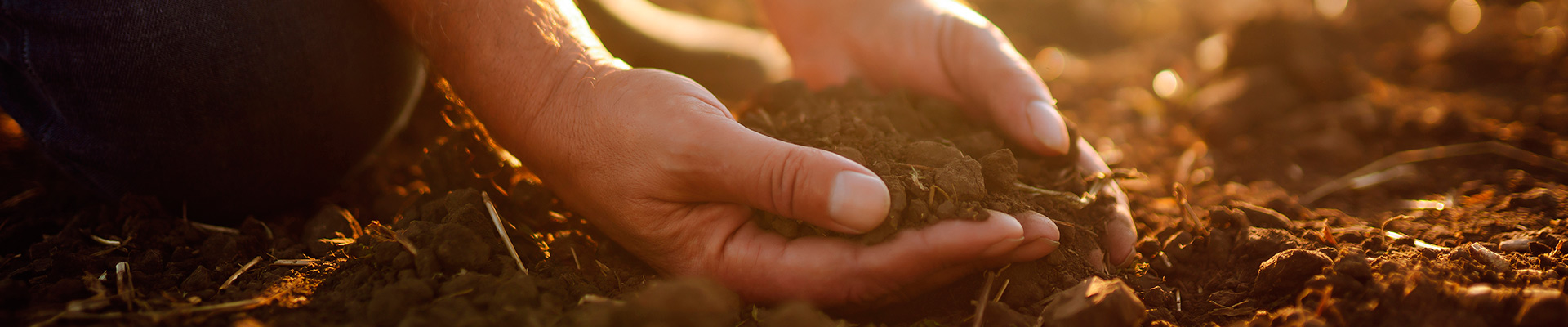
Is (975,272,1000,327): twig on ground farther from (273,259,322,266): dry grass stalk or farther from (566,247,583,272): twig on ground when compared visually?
(273,259,322,266): dry grass stalk

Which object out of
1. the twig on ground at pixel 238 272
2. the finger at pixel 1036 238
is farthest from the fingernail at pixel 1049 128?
the twig on ground at pixel 238 272

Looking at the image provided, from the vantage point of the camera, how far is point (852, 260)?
1.44m

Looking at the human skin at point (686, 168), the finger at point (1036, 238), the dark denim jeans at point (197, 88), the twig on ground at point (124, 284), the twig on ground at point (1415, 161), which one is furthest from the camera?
the twig on ground at point (1415, 161)

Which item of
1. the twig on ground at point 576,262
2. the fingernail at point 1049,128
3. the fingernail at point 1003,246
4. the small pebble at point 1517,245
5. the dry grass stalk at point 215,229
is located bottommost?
the dry grass stalk at point 215,229

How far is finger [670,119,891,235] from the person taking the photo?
1.34 meters

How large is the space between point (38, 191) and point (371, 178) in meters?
0.85

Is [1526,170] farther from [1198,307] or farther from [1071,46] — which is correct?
A: [1071,46]

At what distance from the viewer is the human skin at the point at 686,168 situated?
1.39 m

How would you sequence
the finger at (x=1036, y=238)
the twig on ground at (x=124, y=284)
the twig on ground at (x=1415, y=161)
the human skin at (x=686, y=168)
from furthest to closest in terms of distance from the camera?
1. the twig on ground at (x=1415, y=161)
2. the finger at (x=1036, y=238)
3. the human skin at (x=686, y=168)
4. the twig on ground at (x=124, y=284)

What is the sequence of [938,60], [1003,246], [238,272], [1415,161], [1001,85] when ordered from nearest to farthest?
[1003,246], [238,272], [1001,85], [938,60], [1415,161]

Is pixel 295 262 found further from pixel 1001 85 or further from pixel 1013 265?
pixel 1001 85

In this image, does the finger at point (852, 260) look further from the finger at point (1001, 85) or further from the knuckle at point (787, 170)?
the finger at point (1001, 85)

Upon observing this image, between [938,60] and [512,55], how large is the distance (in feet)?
4.13

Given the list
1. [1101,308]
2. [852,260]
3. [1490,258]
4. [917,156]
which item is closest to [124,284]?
[852,260]
